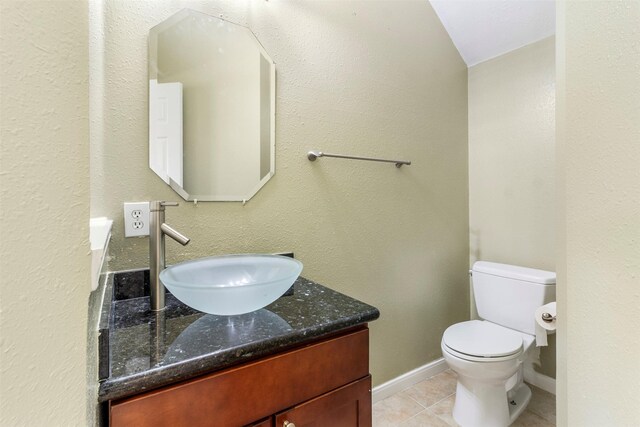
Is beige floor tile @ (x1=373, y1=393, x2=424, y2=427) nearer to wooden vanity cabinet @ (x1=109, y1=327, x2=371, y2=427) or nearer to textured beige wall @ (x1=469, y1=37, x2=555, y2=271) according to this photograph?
wooden vanity cabinet @ (x1=109, y1=327, x2=371, y2=427)

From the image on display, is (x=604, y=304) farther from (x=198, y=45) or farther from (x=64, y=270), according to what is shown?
(x=198, y=45)

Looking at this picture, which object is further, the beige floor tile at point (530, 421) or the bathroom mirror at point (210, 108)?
the beige floor tile at point (530, 421)

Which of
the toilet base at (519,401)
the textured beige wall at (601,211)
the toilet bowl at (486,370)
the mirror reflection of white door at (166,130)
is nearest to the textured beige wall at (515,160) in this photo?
the toilet base at (519,401)

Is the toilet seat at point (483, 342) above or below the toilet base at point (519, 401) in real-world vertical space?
above

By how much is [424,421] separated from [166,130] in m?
1.81

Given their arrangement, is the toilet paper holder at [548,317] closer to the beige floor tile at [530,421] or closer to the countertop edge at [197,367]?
the beige floor tile at [530,421]

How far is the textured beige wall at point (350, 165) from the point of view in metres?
1.06

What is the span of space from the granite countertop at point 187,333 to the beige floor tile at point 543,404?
4.92 feet

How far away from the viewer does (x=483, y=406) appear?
146 centimetres

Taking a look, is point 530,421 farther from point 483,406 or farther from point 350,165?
point 350,165

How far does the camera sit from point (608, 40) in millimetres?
683

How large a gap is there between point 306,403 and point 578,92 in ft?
3.29

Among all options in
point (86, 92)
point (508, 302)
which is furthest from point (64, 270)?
point (508, 302)

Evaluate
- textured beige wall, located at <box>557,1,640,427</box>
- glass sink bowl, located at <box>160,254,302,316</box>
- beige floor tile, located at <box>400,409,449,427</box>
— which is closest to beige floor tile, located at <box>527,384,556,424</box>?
beige floor tile, located at <box>400,409,449,427</box>
